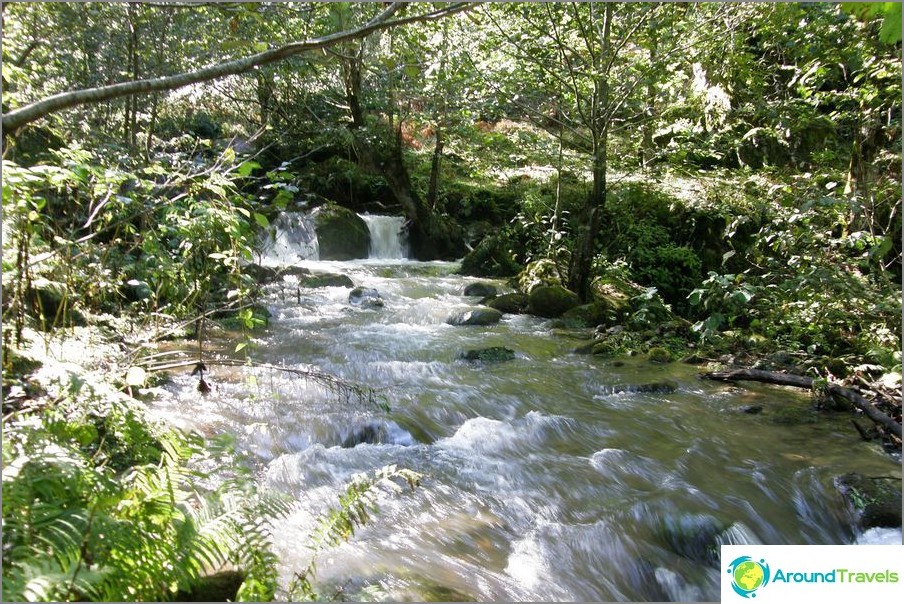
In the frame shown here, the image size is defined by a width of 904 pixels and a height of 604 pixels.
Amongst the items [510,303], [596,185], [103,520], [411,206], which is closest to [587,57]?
[596,185]

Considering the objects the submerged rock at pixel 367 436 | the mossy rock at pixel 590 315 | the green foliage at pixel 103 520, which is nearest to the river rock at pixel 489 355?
the mossy rock at pixel 590 315

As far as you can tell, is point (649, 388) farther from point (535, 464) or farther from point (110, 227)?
point (110, 227)

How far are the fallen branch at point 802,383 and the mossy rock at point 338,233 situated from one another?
8.89 m

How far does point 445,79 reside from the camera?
1012 centimetres

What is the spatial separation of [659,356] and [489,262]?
574cm

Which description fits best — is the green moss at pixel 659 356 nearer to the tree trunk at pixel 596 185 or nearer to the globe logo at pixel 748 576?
the tree trunk at pixel 596 185

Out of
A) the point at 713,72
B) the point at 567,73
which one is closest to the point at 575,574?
the point at 567,73

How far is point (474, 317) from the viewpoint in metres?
9.77

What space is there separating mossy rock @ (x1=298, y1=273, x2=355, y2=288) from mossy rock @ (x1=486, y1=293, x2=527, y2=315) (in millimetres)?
2817

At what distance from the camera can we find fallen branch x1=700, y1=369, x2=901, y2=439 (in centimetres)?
555

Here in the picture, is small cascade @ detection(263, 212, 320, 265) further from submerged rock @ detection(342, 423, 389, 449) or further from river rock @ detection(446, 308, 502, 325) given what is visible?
submerged rock @ detection(342, 423, 389, 449)

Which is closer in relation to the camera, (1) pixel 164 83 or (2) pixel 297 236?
(1) pixel 164 83

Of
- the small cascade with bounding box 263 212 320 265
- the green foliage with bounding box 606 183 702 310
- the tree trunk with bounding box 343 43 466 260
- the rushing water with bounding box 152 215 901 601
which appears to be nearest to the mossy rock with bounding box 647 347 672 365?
the rushing water with bounding box 152 215 901 601

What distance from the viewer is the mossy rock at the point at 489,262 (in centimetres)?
1335
